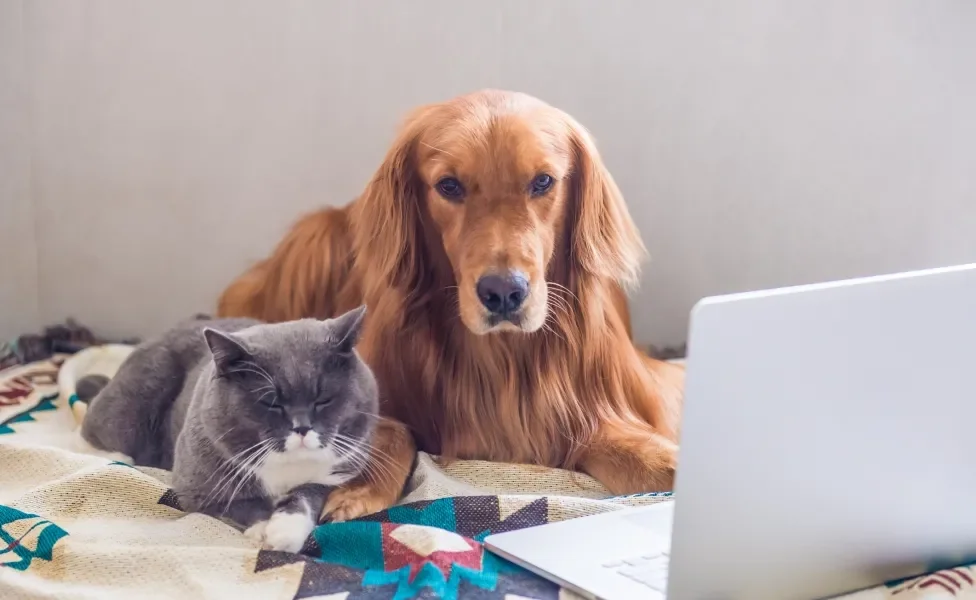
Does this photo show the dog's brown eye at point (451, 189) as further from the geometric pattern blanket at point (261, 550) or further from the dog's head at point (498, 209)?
the geometric pattern blanket at point (261, 550)

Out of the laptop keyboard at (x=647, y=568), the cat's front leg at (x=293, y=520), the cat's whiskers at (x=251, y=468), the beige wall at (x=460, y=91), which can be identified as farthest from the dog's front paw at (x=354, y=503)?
the beige wall at (x=460, y=91)

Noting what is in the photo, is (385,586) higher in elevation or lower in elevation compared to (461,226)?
lower

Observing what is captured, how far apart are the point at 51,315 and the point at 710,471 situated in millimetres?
2040

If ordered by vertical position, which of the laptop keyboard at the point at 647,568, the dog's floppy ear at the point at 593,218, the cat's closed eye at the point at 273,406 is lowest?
the laptop keyboard at the point at 647,568

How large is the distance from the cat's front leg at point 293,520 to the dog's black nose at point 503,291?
0.37 m

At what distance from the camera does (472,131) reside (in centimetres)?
162

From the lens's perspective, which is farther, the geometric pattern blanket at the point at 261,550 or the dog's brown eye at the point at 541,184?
the dog's brown eye at the point at 541,184

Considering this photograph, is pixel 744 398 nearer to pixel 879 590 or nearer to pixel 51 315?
pixel 879 590

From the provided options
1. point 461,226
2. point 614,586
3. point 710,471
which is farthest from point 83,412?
point 710,471

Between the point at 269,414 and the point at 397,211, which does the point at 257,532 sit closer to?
the point at 269,414

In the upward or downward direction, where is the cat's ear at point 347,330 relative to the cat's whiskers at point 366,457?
upward

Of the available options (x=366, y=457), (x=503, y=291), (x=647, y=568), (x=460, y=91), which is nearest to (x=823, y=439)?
(x=647, y=568)

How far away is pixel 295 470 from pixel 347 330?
217 mm

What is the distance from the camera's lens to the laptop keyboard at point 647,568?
3.79ft
